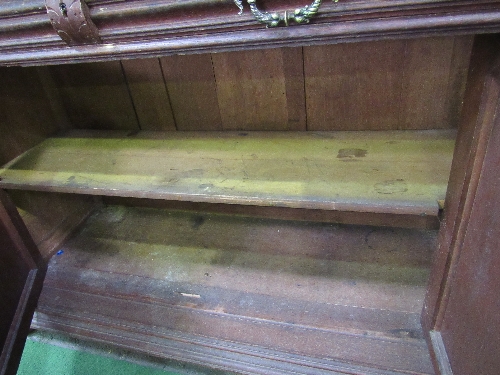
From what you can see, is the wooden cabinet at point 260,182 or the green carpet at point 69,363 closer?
the wooden cabinet at point 260,182

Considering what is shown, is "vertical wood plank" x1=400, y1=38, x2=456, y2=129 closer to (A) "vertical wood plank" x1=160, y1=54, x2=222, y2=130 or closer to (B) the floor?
(A) "vertical wood plank" x1=160, y1=54, x2=222, y2=130

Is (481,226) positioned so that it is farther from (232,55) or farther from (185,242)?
(185,242)

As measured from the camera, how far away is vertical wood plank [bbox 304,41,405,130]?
102 cm

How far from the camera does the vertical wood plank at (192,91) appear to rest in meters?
1.19

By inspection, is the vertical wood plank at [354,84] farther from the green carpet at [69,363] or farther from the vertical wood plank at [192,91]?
the green carpet at [69,363]

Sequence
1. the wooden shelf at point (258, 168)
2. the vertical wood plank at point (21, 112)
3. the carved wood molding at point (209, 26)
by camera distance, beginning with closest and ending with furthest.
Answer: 1. the carved wood molding at point (209, 26)
2. the wooden shelf at point (258, 168)
3. the vertical wood plank at point (21, 112)

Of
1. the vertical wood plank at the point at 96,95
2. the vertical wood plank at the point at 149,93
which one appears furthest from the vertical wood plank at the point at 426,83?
the vertical wood plank at the point at 96,95

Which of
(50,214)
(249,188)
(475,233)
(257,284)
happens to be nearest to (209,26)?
(249,188)

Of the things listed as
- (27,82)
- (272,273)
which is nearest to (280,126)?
(272,273)

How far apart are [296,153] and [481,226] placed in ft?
1.67

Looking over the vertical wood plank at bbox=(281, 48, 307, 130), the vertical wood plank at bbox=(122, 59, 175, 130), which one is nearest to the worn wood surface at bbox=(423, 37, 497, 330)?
the vertical wood plank at bbox=(281, 48, 307, 130)

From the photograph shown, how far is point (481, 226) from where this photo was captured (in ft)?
2.05

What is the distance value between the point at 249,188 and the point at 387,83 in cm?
49

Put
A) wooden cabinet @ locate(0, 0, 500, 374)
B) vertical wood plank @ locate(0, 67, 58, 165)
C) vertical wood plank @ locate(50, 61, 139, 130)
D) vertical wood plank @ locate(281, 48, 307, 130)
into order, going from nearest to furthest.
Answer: wooden cabinet @ locate(0, 0, 500, 374), vertical wood plank @ locate(281, 48, 307, 130), vertical wood plank @ locate(0, 67, 58, 165), vertical wood plank @ locate(50, 61, 139, 130)
